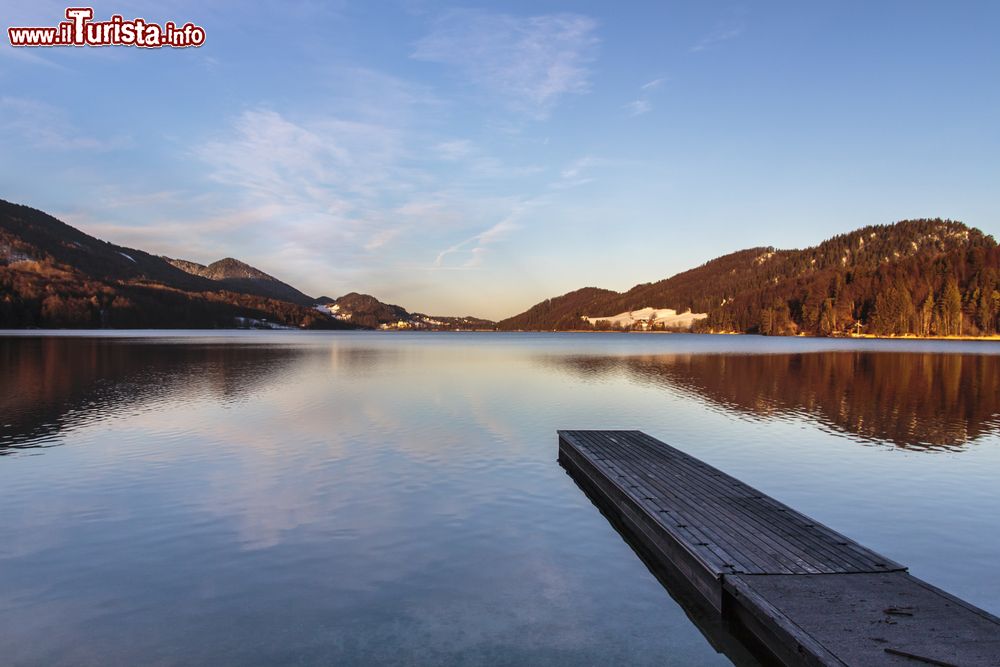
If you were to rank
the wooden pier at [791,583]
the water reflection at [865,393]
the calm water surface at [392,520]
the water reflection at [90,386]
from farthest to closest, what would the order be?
the water reflection at [865,393] → the water reflection at [90,386] → the calm water surface at [392,520] → the wooden pier at [791,583]

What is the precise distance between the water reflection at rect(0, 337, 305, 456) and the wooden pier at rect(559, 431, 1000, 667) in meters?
25.3

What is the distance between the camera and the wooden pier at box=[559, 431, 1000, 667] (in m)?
7.68

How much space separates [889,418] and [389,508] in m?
29.5

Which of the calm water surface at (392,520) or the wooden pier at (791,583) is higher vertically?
the wooden pier at (791,583)

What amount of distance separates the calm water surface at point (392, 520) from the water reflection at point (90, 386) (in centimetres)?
43

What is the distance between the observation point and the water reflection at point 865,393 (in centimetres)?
A: 2911

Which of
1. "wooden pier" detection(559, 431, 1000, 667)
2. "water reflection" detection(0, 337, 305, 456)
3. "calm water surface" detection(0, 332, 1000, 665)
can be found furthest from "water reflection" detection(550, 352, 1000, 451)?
"water reflection" detection(0, 337, 305, 456)

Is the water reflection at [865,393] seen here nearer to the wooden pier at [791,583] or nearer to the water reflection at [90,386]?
the wooden pier at [791,583]

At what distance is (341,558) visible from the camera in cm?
1311

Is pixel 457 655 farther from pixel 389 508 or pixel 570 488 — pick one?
pixel 570 488

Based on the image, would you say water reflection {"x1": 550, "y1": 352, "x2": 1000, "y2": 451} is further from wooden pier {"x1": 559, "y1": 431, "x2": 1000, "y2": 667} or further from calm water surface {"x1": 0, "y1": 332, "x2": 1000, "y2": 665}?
wooden pier {"x1": 559, "y1": 431, "x2": 1000, "y2": 667}

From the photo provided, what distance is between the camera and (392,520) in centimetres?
1567

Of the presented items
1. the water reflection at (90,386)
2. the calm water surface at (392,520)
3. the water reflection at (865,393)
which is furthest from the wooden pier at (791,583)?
the water reflection at (90,386)

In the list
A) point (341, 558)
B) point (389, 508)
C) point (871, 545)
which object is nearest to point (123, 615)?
point (341, 558)
